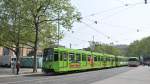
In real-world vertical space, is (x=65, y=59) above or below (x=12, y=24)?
below

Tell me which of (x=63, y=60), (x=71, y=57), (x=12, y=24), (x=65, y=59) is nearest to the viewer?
(x=63, y=60)

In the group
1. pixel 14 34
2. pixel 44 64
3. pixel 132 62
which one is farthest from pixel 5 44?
pixel 132 62

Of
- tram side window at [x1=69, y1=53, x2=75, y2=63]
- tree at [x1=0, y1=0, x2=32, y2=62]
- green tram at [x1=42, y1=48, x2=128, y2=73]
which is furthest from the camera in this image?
tree at [x1=0, y1=0, x2=32, y2=62]

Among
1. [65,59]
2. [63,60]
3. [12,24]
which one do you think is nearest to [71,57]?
[65,59]

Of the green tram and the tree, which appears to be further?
the tree

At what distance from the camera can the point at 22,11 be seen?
166 feet

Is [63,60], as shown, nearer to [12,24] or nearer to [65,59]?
[65,59]

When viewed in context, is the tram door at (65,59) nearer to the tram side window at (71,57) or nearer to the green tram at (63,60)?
the green tram at (63,60)

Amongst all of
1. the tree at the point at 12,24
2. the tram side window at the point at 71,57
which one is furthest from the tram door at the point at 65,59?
the tree at the point at 12,24

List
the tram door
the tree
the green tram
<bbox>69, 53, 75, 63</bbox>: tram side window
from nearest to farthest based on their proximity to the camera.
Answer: the green tram < the tram door < <bbox>69, 53, 75, 63</bbox>: tram side window < the tree

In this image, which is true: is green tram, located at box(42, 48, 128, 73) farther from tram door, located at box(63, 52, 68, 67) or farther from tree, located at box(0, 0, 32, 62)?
tree, located at box(0, 0, 32, 62)

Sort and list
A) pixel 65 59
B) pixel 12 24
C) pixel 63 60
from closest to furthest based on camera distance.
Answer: pixel 63 60 → pixel 65 59 → pixel 12 24

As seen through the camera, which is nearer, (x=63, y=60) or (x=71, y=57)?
(x=63, y=60)

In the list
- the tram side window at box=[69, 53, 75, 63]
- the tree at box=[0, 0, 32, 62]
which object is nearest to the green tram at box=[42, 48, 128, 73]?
the tram side window at box=[69, 53, 75, 63]
